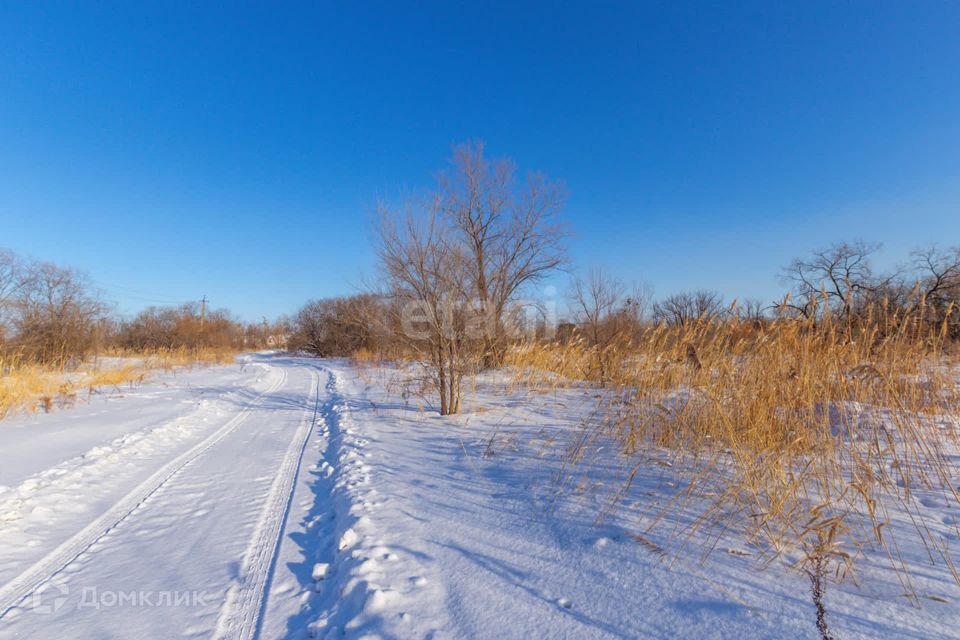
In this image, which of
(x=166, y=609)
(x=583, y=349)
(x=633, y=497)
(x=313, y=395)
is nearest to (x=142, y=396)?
(x=313, y=395)

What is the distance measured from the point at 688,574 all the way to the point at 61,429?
29.3 ft

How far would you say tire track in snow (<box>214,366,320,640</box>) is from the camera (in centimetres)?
205

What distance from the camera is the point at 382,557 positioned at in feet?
8.26

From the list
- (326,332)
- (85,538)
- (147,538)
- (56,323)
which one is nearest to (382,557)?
(147,538)

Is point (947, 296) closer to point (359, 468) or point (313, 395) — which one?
point (359, 468)

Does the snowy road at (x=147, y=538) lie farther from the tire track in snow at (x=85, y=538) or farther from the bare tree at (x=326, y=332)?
the bare tree at (x=326, y=332)

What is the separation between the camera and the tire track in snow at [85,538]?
7.73 feet

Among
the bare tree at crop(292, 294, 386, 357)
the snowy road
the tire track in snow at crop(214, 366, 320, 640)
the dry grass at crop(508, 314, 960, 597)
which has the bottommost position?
the tire track in snow at crop(214, 366, 320, 640)

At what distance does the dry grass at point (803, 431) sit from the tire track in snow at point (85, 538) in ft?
12.9

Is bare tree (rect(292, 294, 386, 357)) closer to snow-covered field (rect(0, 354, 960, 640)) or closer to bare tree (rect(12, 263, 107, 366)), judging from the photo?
bare tree (rect(12, 263, 107, 366))

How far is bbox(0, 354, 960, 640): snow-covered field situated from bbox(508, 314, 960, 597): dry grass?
0.23 metres

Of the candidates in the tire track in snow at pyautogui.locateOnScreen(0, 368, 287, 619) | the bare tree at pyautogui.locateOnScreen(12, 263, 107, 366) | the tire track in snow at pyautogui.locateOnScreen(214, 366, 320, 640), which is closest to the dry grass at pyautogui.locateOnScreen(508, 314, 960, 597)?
the tire track in snow at pyautogui.locateOnScreen(214, 366, 320, 640)

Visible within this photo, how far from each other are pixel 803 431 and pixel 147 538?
5.05m

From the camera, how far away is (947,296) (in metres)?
4.91
